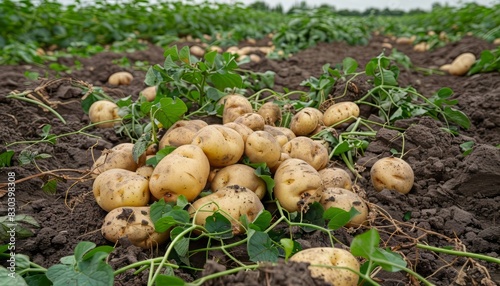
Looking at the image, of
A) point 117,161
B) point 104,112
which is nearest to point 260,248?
point 117,161

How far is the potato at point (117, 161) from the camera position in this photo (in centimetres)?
207

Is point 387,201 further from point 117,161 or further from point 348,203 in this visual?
point 117,161

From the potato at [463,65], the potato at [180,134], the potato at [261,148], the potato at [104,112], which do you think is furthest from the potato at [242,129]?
the potato at [463,65]

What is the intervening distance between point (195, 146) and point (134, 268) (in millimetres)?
491

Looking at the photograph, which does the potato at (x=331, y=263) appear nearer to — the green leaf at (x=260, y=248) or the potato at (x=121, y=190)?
the green leaf at (x=260, y=248)

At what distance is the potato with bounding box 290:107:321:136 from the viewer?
2.45 metres

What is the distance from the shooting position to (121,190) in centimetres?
181

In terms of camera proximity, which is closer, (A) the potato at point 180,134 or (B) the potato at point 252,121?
(A) the potato at point 180,134

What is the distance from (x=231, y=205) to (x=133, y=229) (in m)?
0.34

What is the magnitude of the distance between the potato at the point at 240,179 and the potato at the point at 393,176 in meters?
0.57

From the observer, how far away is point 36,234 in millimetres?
1794

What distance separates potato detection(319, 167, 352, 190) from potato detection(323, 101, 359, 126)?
0.64 meters

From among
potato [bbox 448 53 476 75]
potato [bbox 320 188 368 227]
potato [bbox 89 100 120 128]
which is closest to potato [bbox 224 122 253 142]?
potato [bbox 320 188 368 227]

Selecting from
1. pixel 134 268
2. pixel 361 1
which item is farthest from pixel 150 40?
pixel 361 1
